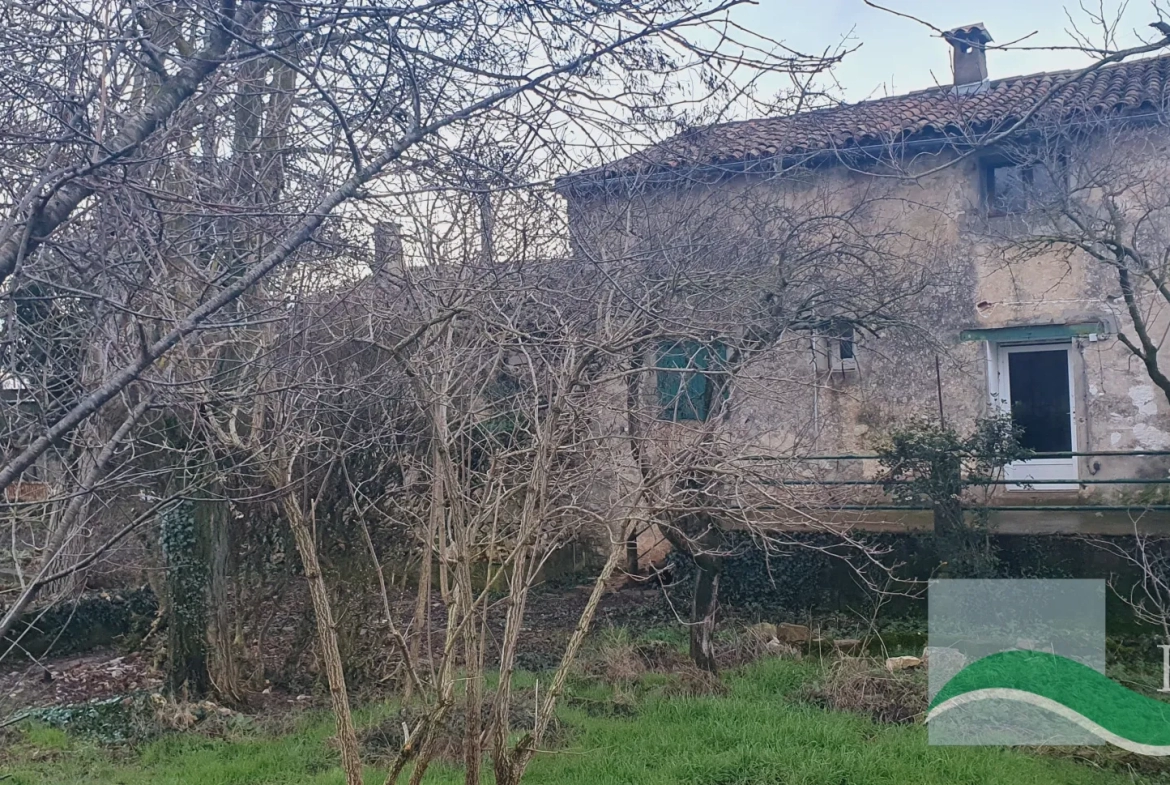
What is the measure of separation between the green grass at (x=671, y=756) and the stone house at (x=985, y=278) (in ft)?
9.42

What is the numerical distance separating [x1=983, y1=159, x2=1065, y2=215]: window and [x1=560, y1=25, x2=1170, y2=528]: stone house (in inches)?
0.9

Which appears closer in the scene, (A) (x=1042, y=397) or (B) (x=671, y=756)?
(B) (x=671, y=756)

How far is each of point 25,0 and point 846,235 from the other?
7.30 m

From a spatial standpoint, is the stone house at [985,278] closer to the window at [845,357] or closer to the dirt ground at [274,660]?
the window at [845,357]

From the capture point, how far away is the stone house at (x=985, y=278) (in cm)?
847

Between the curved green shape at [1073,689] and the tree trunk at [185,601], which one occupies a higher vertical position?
the tree trunk at [185,601]

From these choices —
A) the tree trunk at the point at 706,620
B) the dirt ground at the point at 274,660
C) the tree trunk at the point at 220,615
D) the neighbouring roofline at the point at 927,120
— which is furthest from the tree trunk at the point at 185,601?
the neighbouring roofline at the point at 927,120

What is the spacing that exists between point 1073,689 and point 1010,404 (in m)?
5.77

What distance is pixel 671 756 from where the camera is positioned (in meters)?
5.17

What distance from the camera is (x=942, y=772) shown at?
4855 millimetres

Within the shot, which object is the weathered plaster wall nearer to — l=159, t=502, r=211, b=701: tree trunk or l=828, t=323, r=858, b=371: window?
l=828, t=323, r=858, b=371: window

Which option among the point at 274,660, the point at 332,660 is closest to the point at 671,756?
the point at 332,660

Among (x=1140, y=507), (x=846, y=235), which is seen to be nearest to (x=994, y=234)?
(x=846, y=235)

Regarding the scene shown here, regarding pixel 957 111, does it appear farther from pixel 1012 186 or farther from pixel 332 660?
pixel 332 660
